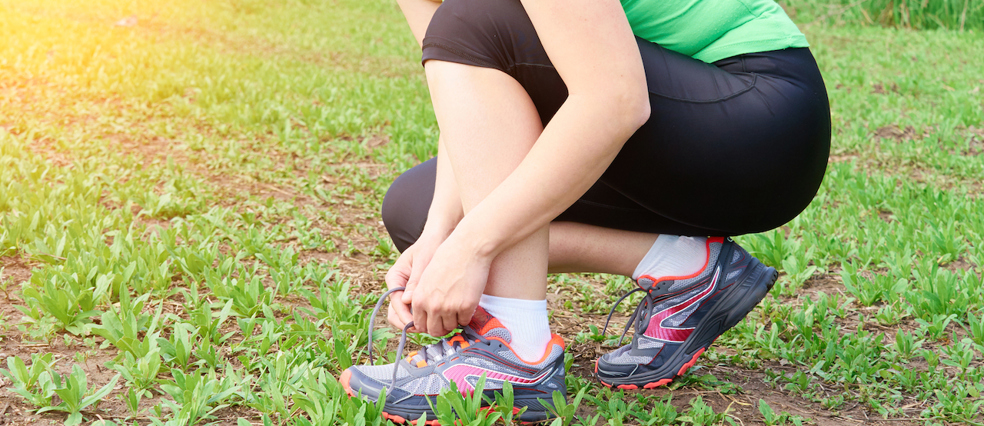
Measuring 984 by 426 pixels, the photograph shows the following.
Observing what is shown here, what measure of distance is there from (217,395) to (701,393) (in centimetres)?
101

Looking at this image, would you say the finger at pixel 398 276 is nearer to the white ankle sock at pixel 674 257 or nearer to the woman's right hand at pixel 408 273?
the woman's right hand at pixel 408 273

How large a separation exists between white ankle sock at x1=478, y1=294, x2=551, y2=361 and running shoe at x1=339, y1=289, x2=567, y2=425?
0.4 inches

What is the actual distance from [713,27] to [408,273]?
79 cm

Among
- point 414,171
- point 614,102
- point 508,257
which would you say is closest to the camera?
point 614,102

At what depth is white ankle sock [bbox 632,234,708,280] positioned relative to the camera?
59.7 inches

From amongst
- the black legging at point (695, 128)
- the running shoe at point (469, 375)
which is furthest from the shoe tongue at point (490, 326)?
the black legging at point (695, 128)

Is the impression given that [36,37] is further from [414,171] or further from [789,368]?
[789,368]

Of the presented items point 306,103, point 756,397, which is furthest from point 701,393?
point 306,103

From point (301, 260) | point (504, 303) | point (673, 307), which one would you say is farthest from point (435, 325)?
point (301, 260)

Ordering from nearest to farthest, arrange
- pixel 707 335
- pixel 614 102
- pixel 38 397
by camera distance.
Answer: pixel 614 102
pixel 38 397
pixel 707 335

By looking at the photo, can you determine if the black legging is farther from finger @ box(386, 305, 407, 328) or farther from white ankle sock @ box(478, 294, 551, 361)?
finger @ box(386, 305, 407, 328)

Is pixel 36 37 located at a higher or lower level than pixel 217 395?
higher

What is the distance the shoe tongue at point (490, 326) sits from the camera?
1.32 metres

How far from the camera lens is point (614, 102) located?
1.15 meters
